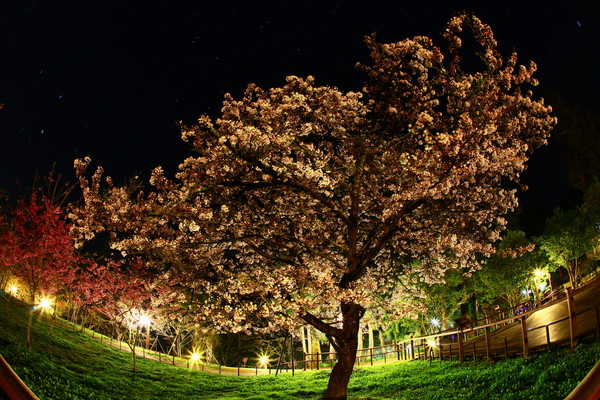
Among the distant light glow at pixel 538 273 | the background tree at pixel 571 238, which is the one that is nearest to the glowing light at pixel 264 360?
the distant light glow at pixel 538 273

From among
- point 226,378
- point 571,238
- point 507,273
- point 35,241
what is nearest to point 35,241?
point 35,241

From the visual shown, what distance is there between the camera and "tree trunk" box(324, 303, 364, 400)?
1343 centimetres

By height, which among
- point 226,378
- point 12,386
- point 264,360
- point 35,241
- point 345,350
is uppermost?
point 35,241

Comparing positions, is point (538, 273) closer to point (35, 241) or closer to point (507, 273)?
point (507, 273)

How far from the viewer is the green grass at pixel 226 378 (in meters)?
10.0

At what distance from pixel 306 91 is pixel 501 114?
6224mm

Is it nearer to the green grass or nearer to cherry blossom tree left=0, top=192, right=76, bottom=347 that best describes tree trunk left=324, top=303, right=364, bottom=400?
the green grass

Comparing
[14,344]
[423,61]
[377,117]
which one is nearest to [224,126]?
[377,117]

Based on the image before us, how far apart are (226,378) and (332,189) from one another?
15790 millimetres

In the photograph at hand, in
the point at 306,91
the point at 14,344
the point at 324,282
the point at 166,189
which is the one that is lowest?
the point at 14,344

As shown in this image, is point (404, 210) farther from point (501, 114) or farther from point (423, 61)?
point (423, 61)

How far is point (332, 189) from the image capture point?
1434 cm

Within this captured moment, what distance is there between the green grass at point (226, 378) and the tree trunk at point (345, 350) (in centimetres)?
148

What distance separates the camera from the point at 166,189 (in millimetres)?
14484
